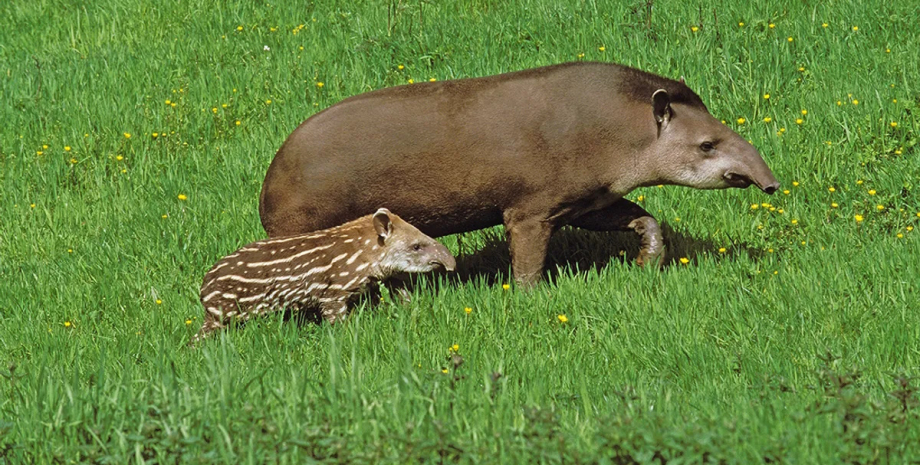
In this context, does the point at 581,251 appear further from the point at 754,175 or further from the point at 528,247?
the point at 754,175

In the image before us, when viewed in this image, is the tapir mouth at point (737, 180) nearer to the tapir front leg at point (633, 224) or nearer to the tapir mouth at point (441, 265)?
the tapir front leg at point (633, 224)

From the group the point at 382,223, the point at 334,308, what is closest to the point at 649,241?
the point at 382,223

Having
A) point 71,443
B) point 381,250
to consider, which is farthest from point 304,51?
point 71,443

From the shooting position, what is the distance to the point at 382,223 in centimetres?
764

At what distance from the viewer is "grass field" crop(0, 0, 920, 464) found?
5012 mm

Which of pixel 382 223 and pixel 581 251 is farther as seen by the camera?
pixel 581 251

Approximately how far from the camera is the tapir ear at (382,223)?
7.59 meters

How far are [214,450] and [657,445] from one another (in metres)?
1.81

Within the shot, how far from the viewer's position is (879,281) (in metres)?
7.26

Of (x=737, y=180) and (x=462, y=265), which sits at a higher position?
(x=737, y=180)

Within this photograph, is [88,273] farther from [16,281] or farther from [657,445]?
[657,445]

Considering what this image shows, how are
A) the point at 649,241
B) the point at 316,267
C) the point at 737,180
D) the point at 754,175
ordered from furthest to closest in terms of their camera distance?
1. the point at 649,241
2. the point at 737,180
3. the point at 754,175
4. the point at 316,267

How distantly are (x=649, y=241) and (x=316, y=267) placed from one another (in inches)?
90.3

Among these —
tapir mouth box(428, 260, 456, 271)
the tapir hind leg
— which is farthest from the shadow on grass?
tapir mouth box(428, 260, 456, 271)
